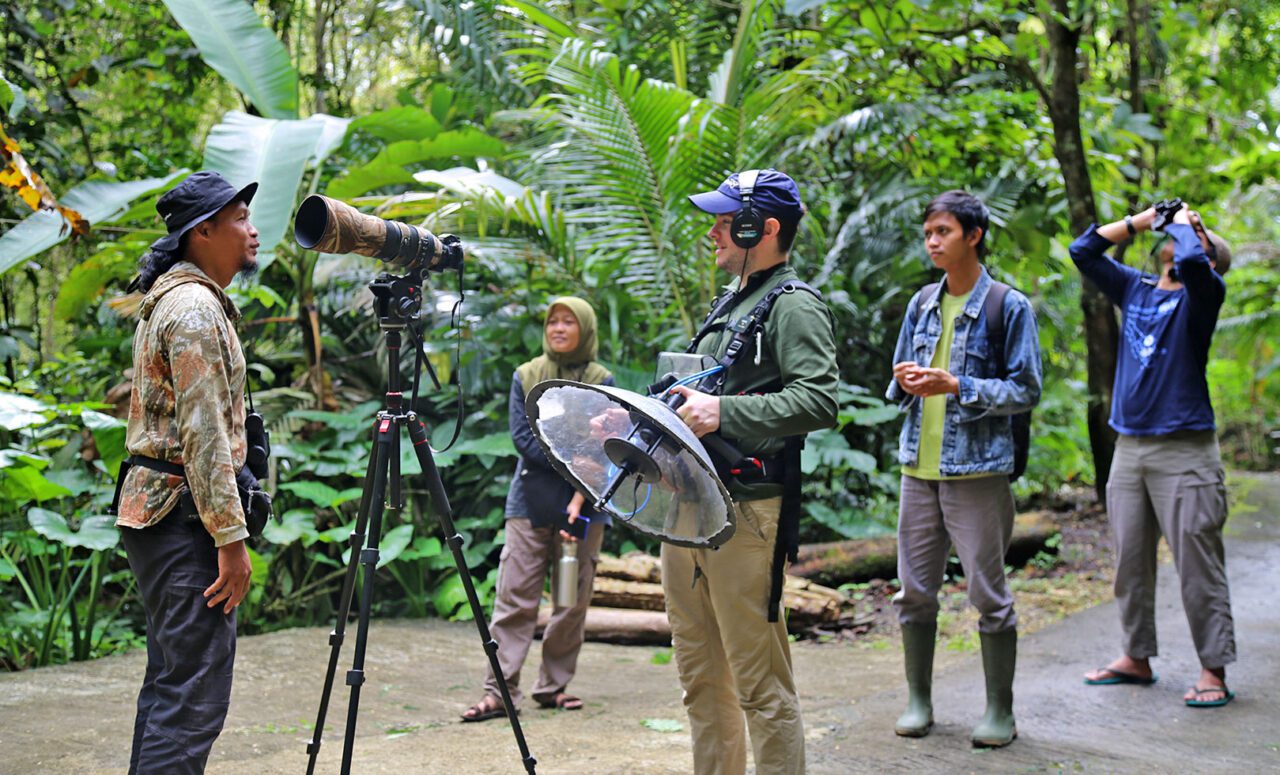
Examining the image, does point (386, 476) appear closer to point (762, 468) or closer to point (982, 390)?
point (762, 468)

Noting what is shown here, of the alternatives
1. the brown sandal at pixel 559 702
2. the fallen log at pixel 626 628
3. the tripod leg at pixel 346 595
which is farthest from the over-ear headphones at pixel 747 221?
the fallen log at pixel 626 628

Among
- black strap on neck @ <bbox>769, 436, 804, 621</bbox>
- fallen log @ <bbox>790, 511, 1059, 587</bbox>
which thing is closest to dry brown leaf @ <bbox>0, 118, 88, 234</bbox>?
black strap on neck @ <bbox>769, 436, 804, 621</bbox>

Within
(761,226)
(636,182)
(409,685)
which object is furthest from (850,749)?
(636,182)

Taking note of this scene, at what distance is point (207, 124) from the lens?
13648mm

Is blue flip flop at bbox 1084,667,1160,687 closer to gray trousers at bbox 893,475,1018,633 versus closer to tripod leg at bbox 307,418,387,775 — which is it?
gray trousers at bbox 893,475,1018,633

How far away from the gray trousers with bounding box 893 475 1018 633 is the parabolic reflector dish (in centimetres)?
168

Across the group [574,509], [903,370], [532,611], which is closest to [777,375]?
[903,370]

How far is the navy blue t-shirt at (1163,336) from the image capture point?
4.58 metres

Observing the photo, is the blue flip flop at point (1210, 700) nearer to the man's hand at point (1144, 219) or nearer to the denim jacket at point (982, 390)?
the denim jacket at point (982, 390)

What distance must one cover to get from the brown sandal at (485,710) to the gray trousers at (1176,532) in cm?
280

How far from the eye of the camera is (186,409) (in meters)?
2.69

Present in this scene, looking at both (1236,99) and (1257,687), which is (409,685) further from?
(1236,99)

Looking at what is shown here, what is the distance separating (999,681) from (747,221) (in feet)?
7.01

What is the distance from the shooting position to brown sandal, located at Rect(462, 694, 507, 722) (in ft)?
15.4
